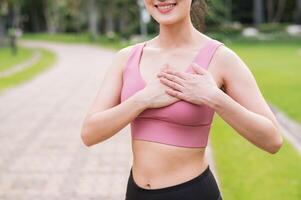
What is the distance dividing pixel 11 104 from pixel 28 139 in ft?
14.6

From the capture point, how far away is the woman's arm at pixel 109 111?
6.57 feet

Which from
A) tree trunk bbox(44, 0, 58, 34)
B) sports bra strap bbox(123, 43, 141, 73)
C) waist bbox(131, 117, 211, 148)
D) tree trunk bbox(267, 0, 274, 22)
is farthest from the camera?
tree trunk bbox(44, 0, 58, 34)

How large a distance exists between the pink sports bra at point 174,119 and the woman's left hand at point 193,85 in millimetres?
41

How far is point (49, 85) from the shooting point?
18250 mm

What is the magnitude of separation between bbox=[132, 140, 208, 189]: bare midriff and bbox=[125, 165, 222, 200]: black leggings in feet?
0.05

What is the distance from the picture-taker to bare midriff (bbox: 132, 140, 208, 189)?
200 cm

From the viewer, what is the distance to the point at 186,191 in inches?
79.3

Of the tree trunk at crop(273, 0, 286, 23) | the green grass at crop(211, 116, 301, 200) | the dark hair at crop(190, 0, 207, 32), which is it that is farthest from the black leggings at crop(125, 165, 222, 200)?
the tree trunk at crop(273, 0, 286, 23)

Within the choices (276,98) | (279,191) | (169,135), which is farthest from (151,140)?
(276,98)

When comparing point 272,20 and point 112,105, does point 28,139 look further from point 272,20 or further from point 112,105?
point 272,20

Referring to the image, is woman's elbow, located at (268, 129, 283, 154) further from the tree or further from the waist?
the tree

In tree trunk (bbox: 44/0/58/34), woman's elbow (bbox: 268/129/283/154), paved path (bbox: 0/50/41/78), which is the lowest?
tree trunk (bbox: 44/0/58/34)

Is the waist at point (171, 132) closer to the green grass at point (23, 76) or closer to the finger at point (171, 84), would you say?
the finger at point (171, 84)

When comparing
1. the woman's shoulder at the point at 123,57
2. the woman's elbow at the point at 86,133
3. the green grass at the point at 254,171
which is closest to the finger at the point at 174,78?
the woman's shoulder at the point at 123,57
